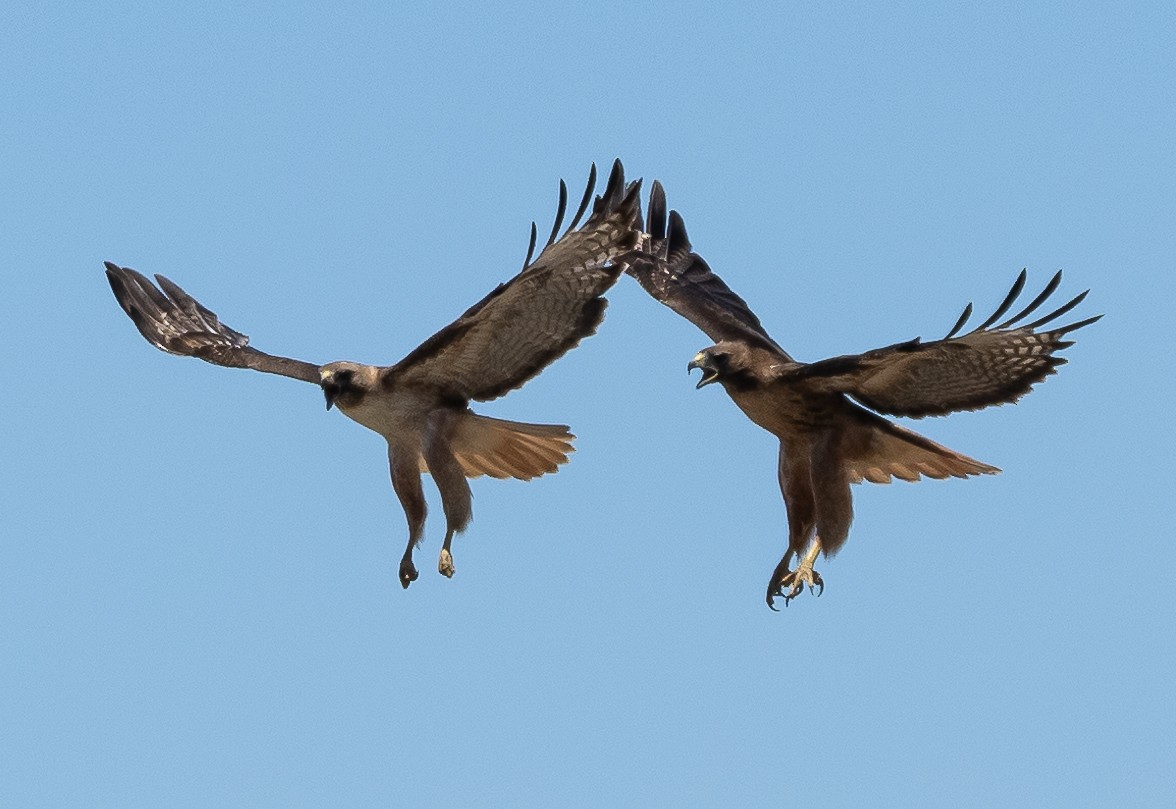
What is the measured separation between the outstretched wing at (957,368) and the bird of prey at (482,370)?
1.68 m

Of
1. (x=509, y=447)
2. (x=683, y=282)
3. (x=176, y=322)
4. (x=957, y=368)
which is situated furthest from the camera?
(x=176, y=322)

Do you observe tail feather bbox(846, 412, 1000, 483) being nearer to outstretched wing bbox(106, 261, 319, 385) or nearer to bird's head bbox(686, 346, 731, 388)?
bird's head bbox(686, 346, 731, 388)

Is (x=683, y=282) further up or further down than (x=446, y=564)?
further up

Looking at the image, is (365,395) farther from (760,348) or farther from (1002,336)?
(1002,336)

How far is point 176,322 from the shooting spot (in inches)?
922

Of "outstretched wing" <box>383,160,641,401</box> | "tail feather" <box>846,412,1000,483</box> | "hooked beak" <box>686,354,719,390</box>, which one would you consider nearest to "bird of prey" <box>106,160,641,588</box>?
"outstretched wing" <box>383,160,641,401</box>

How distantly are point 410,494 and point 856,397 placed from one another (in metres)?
3.35

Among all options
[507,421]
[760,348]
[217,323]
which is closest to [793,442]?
[760,348]

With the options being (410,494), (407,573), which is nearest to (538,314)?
(410,494)

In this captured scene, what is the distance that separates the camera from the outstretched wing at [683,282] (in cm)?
2208

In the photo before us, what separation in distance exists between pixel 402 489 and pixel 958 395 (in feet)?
13.5

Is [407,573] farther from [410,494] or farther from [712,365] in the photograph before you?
[712,365]

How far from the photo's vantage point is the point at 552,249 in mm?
19859

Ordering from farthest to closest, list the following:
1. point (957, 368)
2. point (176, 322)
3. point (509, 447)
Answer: point (176, 322) < point (509, 447) < point (957, 368)
